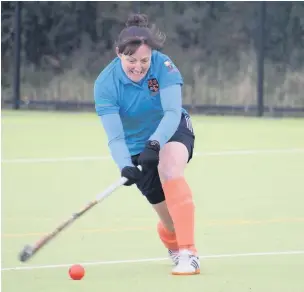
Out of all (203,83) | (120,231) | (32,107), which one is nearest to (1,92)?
(32,107)

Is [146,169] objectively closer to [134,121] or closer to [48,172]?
[134,121]

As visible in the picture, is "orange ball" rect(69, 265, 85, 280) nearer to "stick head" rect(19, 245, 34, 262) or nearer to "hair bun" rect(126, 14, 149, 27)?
"stick head" rect(19, 245, 34, 262)

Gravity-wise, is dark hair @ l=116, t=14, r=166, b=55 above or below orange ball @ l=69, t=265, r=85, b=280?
above

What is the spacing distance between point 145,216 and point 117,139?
2333mm

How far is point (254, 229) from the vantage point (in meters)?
7.85

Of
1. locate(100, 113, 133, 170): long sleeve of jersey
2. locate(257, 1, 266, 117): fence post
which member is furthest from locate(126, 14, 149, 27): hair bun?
locate(257, 1, 266, 117): fence post

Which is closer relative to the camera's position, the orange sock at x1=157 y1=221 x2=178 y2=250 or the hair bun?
the hair bun

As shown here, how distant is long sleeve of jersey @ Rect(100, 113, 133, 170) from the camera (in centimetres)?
626

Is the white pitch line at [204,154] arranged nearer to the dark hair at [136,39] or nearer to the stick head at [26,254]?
the stick head at [26,254]

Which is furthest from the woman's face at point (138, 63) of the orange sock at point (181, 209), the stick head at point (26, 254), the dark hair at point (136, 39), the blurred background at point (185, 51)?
the blurred background at point (185, 51)

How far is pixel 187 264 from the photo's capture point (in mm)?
6188

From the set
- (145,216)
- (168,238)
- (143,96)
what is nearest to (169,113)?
(143,96)

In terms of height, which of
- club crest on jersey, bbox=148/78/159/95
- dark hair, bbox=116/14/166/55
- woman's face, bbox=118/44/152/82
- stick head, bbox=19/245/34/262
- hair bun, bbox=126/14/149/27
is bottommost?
stick head, bbox=19/245/34/262

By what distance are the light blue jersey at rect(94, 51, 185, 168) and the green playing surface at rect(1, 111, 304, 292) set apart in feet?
2.40
